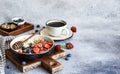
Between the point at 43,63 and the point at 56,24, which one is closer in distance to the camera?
the point at 43,63

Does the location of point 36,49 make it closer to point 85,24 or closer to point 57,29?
point 57,29

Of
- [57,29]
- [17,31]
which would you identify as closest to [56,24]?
→ [57,29]

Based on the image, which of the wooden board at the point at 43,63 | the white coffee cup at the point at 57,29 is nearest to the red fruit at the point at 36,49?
the wooden board at the point at 43,63

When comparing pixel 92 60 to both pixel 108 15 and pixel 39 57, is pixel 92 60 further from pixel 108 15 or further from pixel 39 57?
pixel 108 15

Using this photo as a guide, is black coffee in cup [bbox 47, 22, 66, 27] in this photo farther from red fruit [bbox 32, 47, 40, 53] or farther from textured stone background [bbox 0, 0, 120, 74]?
red fruit [bbox 32, 47, 40, 53]

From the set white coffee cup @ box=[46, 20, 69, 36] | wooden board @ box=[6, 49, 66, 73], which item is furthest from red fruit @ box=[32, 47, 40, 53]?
white coffee cup @ box=[46, 20, 69, 36]

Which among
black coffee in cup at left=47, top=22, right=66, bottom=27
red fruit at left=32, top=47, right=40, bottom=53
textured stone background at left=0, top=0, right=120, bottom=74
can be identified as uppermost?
black coffee in cup at left=47, top=22, right=66, bottom=27

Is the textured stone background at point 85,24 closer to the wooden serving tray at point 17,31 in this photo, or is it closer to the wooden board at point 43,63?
the wooden board at point 43,63

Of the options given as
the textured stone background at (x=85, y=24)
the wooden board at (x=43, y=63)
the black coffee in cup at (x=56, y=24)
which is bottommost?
the textured stone background at (x=85, y=24)
